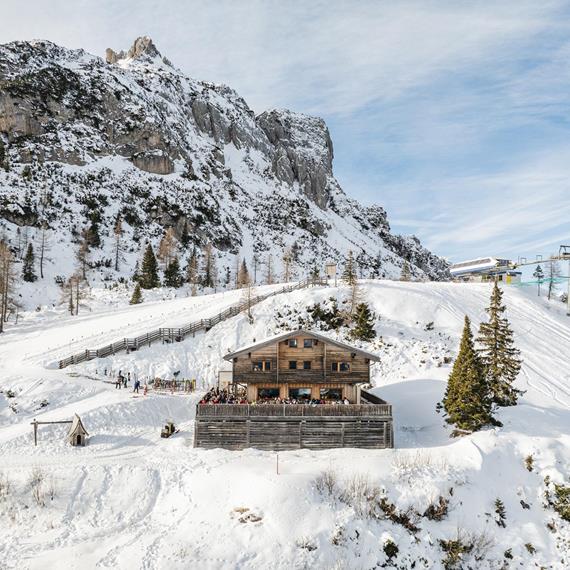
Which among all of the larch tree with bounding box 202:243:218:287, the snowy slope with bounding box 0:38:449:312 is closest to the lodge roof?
the snowy slope with bounding box 0:38:449:312

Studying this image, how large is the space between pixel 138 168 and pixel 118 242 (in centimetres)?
3958

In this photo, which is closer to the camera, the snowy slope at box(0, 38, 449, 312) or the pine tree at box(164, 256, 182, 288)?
the pine tree at box(164, 256, 182, 288)

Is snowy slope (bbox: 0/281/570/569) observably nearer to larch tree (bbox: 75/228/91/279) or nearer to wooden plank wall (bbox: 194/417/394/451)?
wooden plank wall (bbox: 194/417/394/451)

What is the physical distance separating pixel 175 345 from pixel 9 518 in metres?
28.3

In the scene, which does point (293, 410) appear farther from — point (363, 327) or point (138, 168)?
point (138, 168)

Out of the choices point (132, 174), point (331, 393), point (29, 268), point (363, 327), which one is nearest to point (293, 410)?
point (331, 393)

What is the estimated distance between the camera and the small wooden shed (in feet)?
89.4

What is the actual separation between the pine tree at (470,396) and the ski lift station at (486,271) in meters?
41.5

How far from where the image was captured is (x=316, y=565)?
18000 millimetres

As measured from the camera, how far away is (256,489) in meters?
21.1

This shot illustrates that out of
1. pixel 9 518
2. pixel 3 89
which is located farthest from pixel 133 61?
pixel 9 518

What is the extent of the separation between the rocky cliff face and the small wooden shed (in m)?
74.7

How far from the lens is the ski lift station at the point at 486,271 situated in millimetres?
70125

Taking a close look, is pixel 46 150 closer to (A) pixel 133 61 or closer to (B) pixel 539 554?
Result: (A) pixel 133 61
